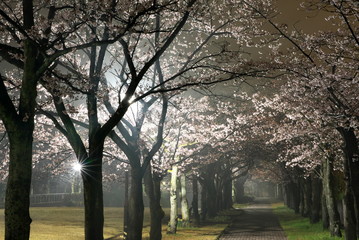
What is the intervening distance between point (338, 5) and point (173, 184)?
18071mm

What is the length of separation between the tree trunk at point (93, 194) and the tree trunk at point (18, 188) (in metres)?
2.05

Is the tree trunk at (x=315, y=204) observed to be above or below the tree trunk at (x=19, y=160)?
below

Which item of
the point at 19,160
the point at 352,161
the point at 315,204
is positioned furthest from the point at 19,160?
the point at 315,204

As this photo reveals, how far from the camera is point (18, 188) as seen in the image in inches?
290

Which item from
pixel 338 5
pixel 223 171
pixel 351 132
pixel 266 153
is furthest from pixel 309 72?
pixel 223 171

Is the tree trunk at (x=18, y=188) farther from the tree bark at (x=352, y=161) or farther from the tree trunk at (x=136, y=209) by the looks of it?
the tree bark at (x=352, y=161)

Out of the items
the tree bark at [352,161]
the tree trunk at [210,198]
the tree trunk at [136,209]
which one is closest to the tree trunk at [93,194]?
the tree trunk at [136,209]

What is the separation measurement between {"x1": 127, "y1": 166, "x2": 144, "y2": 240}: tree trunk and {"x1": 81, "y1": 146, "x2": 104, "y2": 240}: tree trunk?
3.63 metres

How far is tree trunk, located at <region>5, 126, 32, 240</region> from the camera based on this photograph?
24.0 feet

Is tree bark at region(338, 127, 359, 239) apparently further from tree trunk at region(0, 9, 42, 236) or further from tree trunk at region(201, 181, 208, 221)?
tree trunk at region(201, 181, 208, 221)

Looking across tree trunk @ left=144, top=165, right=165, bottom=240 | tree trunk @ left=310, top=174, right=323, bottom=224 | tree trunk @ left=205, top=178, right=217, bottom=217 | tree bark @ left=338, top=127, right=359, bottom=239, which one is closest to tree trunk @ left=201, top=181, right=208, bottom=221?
tree trunk @ left=205, top=178, right=217, bottom=217

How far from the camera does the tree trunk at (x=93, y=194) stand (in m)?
9.47

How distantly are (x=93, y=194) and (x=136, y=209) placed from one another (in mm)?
3979

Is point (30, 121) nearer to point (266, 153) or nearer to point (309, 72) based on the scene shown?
point (309, 72)
